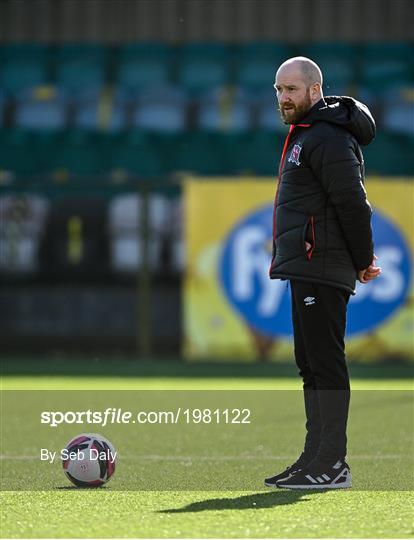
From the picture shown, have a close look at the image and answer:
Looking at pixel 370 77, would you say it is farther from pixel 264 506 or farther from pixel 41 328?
pixel 264 506

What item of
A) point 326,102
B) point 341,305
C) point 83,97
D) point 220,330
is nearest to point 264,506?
point 341,305

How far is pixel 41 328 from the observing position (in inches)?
488

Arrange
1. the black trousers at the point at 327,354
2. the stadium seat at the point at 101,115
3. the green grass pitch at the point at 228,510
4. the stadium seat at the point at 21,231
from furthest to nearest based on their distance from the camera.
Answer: the stadium seat at the point at 101,115 < the stadium seat at the point at 21,231 < the black trousers at the point at 327,354 < the green grass pitch at the point at 228,510

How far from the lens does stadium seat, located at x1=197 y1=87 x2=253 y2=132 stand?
15930mm

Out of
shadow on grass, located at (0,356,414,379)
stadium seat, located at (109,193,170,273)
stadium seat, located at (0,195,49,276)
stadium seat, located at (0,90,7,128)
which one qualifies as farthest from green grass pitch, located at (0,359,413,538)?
stadium seat, located at (0,90,7,128)

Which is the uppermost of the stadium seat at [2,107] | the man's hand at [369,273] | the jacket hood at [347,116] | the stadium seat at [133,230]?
the stadium seat at [2,107]

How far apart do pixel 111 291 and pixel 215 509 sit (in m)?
7.95

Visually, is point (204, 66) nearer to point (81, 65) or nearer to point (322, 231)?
point (81, 65)

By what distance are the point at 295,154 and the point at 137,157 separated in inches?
400

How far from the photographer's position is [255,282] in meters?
12.2

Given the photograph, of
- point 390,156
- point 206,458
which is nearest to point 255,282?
point 390,156

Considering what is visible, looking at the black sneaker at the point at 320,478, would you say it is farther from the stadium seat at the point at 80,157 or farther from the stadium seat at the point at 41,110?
the stadium seat at the point at 41,110

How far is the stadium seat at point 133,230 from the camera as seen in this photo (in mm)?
12578

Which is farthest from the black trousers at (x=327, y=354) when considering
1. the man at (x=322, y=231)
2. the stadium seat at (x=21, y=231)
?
the stadium seat at (x=21, y=231)
